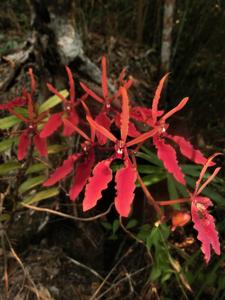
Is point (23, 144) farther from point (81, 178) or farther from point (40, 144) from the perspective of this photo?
point (81, 178)

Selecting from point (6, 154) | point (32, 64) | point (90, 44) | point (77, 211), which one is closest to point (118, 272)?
point (77, 211)

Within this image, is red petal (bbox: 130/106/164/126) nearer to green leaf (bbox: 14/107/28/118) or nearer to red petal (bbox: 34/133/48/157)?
red petal (bbox: 34/133/48/157)

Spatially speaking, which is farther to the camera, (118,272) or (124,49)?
(124,49)

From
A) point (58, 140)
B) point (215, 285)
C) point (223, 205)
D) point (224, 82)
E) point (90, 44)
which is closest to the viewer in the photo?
point (223, 205)

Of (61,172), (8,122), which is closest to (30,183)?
(8,122)

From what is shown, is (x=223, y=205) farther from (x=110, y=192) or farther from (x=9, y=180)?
(x=9, y=180)

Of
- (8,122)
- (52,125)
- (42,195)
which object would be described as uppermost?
(52,125)

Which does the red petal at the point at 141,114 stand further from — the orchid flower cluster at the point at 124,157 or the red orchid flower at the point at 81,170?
the red orchid flower at the point at 81,170
